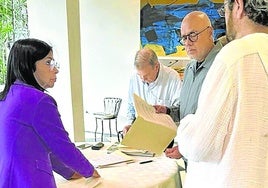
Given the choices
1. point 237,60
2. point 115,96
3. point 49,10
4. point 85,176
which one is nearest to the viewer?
point 237,60

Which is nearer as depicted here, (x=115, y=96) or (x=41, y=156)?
(x=41, y=156)

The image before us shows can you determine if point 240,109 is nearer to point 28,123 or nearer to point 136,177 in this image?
point 28,123

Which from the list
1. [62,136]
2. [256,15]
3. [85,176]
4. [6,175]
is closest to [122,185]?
[85,176]

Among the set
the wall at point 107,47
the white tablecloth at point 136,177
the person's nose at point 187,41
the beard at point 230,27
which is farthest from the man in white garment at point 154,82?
the wall at point 107,47

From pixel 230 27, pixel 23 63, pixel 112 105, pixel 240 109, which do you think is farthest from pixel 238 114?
pixel 112 105

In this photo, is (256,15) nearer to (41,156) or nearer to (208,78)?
(208,78)

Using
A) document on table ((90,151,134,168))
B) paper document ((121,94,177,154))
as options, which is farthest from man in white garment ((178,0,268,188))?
document on table ((90,151,134,168))

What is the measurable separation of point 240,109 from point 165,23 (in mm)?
4434

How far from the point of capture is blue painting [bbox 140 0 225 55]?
16.8 ft

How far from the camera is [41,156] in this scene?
143cm

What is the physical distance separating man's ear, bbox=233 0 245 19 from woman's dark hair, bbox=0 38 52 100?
84cm

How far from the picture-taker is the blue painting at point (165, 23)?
513 centimetres

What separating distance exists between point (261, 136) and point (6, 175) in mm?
1003

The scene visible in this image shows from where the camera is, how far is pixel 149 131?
66.0 inches
